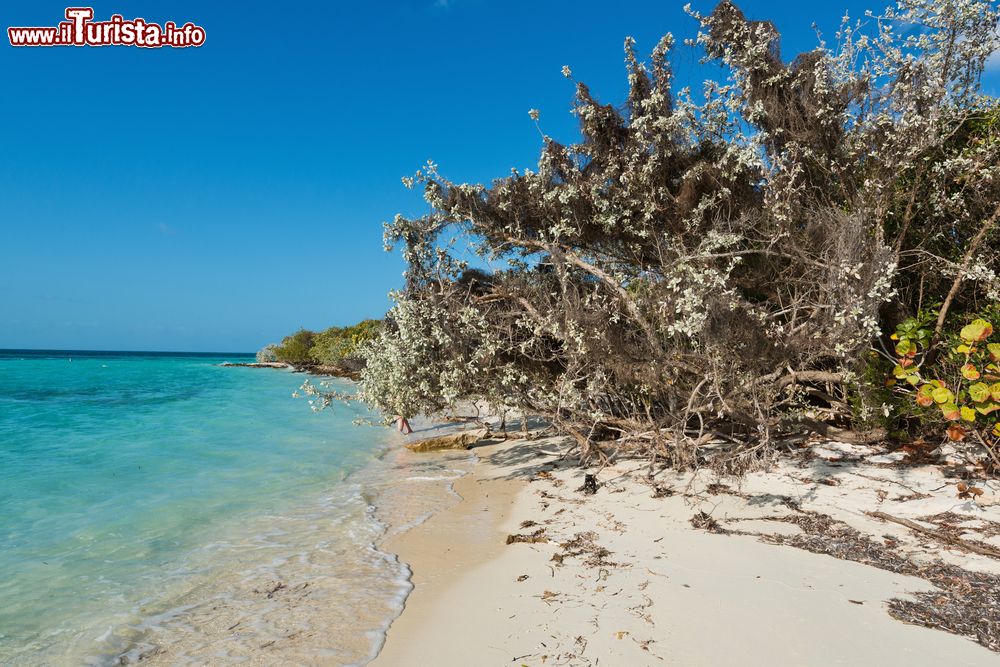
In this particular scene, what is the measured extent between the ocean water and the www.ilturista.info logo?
796 cm

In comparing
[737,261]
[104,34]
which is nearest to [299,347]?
[104,34]

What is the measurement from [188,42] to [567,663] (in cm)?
1203

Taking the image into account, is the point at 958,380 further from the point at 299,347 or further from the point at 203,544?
the point at 299,347

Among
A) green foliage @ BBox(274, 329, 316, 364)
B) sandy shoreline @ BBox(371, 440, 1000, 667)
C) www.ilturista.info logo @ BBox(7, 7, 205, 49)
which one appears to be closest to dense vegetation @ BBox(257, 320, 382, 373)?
green foliage @ BBox(274, 329, 316, 364)

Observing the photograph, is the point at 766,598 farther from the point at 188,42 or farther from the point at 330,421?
the point at 330,421

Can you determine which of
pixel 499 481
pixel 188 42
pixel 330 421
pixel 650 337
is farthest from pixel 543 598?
pixel 330 421

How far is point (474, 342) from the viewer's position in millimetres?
9727

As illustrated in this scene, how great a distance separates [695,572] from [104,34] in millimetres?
12583

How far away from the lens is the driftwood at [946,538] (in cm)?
507

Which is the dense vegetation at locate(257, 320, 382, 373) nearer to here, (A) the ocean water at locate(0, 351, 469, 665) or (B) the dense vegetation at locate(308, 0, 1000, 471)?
(A) the ocean water at locate(0, 351, 469, 665)

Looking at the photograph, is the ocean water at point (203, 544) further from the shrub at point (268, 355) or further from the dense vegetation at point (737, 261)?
the shrub at point (268, 355)

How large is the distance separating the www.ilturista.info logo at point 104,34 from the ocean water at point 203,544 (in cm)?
796

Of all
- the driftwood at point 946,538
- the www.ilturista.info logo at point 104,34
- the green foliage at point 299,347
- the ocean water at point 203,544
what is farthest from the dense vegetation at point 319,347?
the driftwood at point 946,538

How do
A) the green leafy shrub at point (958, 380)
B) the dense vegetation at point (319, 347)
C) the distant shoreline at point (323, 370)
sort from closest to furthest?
the green leafy shrub at point (958, 380)
the distant shoreline at point (323, 370)
the dense vegetation at point (319, 347)
